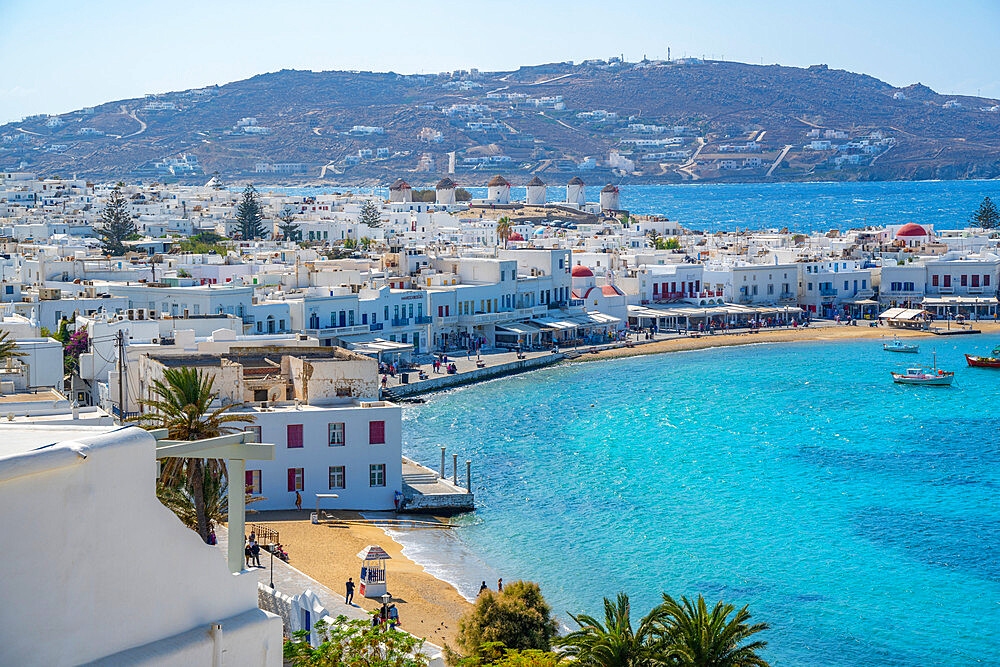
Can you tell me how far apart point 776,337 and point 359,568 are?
40.9 m

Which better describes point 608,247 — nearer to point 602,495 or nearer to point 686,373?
point 686,373

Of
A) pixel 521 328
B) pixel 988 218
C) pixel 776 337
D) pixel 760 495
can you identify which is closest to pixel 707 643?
pixel 760 495

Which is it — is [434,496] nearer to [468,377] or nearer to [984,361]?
[468,377]

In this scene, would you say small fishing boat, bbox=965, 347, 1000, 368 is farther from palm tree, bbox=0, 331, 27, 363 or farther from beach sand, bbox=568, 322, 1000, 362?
palm tree, bbox=0, 331, 27, 363

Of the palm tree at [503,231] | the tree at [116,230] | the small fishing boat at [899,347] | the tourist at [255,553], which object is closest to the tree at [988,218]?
the palm tree at [503,231]

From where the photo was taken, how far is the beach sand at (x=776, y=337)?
53875 mm

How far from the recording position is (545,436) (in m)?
35.7

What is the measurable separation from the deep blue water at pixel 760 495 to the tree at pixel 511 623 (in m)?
4.16

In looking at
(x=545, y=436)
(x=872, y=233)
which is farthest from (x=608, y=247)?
(x=545, y=436)

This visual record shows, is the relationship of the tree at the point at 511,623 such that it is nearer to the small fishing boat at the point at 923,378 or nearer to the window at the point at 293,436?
the window at the point at 293,436

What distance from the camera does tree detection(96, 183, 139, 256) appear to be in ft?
222

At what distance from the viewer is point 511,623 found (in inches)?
624

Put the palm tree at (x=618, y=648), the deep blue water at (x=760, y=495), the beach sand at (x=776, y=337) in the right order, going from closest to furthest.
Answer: the palm tree at (x=618, y=648), the deep blue water at (x=760, y=495), the beach sand at (x=776, y=337)

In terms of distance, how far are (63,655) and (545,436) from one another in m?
31.7
